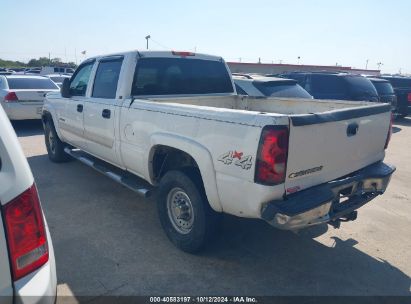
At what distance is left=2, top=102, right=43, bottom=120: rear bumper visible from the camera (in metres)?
9.52

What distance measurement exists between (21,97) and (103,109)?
20.9 feet

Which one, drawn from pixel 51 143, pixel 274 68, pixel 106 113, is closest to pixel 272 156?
pixel 106 113

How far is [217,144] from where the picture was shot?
291 cm

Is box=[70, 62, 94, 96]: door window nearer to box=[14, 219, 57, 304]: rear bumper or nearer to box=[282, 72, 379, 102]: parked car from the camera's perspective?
box=[14, 219, 57, 304]: rear bumper

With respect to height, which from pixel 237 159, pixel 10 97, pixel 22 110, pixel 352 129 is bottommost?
pixel 22 110

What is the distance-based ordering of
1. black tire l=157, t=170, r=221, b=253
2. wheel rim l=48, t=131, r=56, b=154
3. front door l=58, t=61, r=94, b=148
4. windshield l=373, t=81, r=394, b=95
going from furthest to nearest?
windshield l=373, t=81, r=394, b=95 → wheel rim l=48, t=131, r=56, b=154 → front door l=58, t=61, r=94, b=148 → black tire l=157, t=170, r=221, b=253

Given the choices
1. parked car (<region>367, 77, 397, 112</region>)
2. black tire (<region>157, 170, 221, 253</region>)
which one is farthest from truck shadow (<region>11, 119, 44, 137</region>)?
parked car (<region>367, 77, 397, 112</region>)

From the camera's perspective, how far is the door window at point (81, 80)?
17.5ft

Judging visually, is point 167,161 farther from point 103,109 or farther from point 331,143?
point 331,143

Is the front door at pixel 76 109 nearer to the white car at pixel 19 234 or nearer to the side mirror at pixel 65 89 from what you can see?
the side mirror at pixel 65 89

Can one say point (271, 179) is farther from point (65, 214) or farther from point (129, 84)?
point (65, 214)

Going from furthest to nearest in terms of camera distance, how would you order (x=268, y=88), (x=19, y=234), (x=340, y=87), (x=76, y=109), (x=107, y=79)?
(x=340, y=87), (x=268, y=88), (x=76, y=109), (x=107, y=79), (x=19, y=234)

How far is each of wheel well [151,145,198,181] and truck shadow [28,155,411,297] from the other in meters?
0.72

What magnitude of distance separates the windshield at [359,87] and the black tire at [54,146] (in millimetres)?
7776
